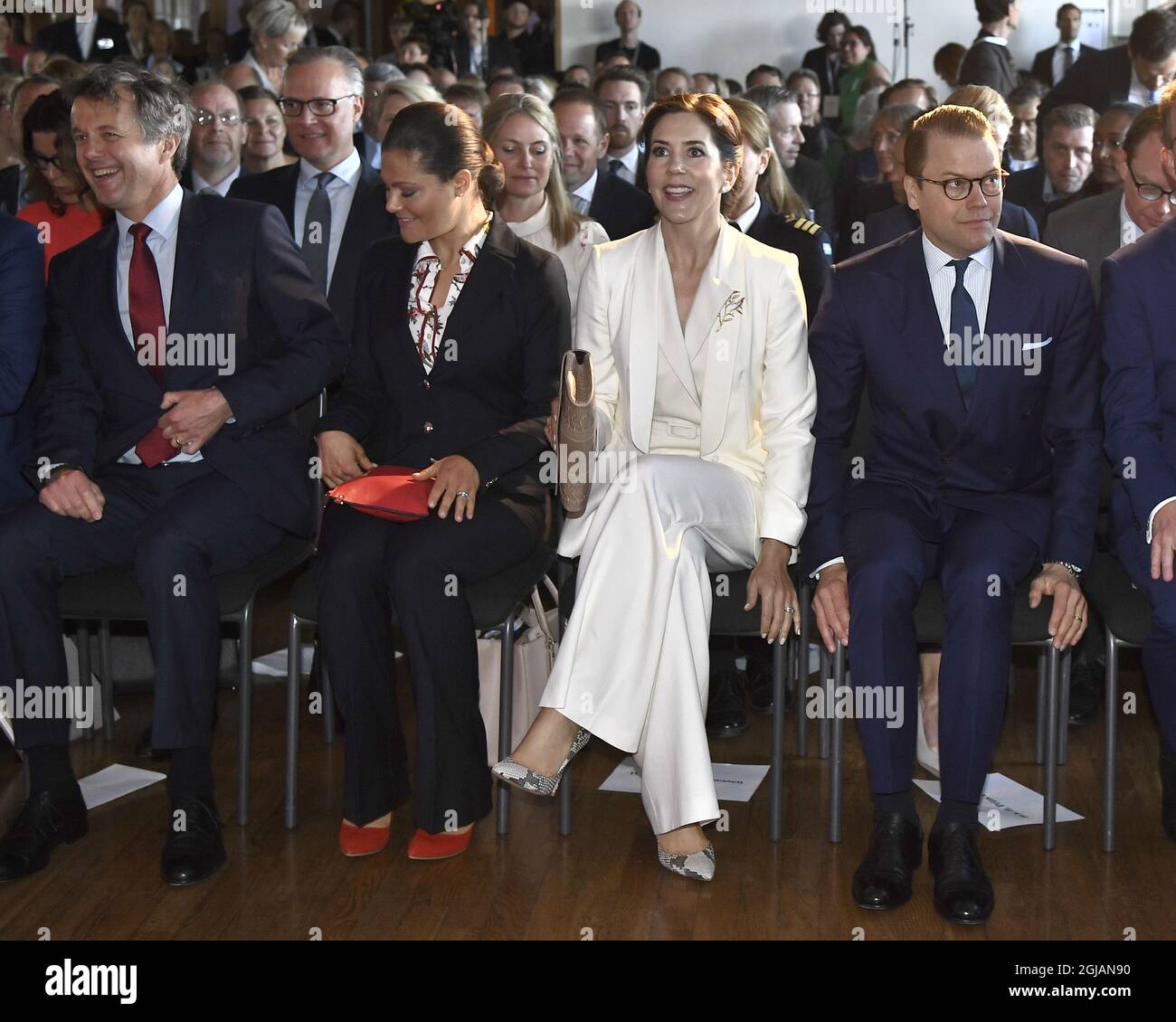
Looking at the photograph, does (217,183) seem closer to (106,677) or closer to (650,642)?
(106,677)

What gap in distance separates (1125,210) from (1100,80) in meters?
2.79

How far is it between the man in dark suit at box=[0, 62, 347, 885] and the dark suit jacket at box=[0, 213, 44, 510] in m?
0.04

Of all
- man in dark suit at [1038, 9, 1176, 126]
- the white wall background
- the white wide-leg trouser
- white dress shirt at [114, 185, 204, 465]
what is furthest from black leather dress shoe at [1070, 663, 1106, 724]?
the white wall background

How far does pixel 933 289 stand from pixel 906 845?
47.0 inches

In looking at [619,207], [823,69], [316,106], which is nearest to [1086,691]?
[619,207]

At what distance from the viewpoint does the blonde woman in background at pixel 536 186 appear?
13.6 ft

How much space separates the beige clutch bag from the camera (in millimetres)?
2941

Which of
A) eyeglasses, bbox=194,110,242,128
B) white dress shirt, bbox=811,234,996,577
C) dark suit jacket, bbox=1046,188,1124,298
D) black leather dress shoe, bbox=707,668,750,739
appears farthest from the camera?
eyeglasses, bbox=194,110,242,128

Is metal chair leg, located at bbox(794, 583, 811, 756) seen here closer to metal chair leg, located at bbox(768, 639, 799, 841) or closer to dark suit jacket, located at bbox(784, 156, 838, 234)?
metal chair leg, located at bbox(768, 639, 799, 841)

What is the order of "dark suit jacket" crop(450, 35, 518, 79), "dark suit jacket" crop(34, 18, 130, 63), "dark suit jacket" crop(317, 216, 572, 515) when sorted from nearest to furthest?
1. "dark suit jacket" crop(317, 216, 572, 515)
2. "dark suit jacket" crop(34, 18, 130, 63)
3. "dark suit jacket" crop(450, 35, 518, 79)

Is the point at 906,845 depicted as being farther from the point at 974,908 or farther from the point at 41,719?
the point at 41,719

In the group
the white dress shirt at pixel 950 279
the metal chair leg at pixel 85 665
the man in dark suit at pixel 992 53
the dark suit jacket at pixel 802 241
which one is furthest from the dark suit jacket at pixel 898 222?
the man in dark suit at pixel 992 53

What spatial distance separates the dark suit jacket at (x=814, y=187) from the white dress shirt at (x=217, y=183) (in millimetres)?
2480

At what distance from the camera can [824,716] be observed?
331cm
